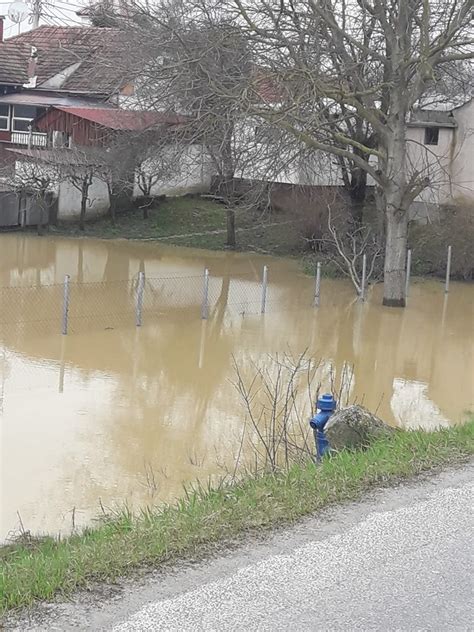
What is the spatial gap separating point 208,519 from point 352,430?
2.64 meters

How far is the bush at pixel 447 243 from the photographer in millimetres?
28516

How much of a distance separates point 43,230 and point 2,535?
88.0 feet

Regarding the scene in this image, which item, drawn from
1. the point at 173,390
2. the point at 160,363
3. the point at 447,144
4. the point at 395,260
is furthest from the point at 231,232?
the point at 173,390

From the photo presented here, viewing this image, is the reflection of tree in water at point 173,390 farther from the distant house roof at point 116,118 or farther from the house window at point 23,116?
the house window at point 23,116

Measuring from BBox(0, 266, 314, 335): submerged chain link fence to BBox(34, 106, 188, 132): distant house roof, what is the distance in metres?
8.96

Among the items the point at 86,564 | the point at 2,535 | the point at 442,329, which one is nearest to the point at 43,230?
the point at 442,329

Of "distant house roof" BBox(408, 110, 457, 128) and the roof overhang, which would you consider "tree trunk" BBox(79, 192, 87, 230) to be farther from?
"distant house roof" BBox(408, 110, 457, 128)

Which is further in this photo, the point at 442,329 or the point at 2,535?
the point at 442,329

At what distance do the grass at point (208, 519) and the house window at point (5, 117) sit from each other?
35.8m

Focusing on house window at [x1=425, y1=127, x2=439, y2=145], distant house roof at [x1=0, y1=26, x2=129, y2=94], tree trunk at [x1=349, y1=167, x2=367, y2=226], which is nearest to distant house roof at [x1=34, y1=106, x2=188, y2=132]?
distant house roof at [x1=0, y1=26, x2=129, y2=94]

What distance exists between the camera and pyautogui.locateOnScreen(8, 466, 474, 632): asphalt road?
14.3ft

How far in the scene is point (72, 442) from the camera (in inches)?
424

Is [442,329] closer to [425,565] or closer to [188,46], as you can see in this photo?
[188,46]

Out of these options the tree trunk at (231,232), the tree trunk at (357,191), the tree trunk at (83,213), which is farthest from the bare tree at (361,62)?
the tree trunk at (83,213)
